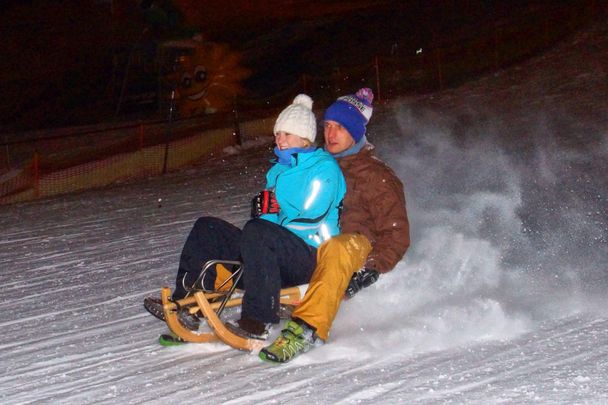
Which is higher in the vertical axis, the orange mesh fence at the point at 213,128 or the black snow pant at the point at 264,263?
the black snow pant at the point at 264,263

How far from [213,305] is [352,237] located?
2.53 feet

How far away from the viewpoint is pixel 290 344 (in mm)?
4238

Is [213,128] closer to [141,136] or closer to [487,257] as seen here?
[141,136]

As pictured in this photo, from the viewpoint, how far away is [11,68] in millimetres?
35656

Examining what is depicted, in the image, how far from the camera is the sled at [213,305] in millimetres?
4367

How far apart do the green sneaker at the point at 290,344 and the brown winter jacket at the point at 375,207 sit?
58 cm

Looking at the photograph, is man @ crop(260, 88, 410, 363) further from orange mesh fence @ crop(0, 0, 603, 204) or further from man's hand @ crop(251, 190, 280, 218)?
orange mesh fence @ crop(0, 0, 603, 204)

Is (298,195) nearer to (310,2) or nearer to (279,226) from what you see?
(279,226)

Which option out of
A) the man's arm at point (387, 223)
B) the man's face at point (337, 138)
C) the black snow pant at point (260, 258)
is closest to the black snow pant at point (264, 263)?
the black snow pant at point (260, 258)

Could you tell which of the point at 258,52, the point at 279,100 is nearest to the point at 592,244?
the point at 279,100

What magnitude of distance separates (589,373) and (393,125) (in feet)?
43.7

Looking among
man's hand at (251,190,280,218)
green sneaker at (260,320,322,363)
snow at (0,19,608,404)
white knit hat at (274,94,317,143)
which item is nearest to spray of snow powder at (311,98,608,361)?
snow at (0,19,608,404)

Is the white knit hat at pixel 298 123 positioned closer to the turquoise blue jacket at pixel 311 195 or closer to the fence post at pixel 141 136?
the turquoise blue jacket at pixel 311 195

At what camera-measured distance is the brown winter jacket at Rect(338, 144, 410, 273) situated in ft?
15.5
